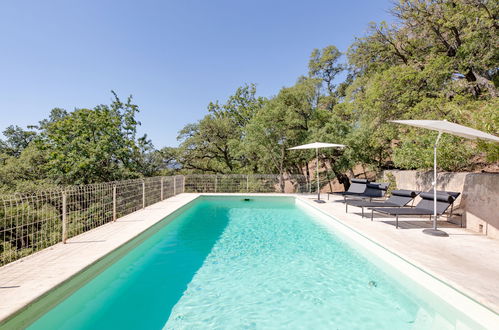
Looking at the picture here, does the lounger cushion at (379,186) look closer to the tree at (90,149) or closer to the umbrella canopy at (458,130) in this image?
the umbrella canopy at (458,130)

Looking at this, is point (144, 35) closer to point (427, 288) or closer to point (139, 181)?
point (139, 181)

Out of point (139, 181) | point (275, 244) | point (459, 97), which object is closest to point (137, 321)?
point (275, 244)

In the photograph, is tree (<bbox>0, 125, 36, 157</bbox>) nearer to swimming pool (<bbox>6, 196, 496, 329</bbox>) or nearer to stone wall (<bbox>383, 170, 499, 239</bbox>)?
swimming pool (<bbox>6, 196, 496, 329</bbox>)

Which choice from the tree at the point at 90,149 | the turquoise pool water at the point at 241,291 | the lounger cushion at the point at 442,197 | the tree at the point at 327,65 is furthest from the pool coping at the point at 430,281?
the tree at the point at 327,65

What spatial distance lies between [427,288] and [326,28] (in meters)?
21.9

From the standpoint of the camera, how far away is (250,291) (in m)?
3.64

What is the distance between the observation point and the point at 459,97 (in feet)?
31.2

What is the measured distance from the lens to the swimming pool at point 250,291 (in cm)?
290

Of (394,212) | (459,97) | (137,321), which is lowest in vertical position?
(137,321)

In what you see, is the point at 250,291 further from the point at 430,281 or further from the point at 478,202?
the point at 478,202

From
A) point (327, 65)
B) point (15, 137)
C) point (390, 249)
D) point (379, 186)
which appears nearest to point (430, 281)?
point (390, 249)

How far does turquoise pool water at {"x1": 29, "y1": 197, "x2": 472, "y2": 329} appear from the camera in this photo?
2910 mm

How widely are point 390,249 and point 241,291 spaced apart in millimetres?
2785

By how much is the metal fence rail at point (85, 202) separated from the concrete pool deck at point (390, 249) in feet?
1.50
